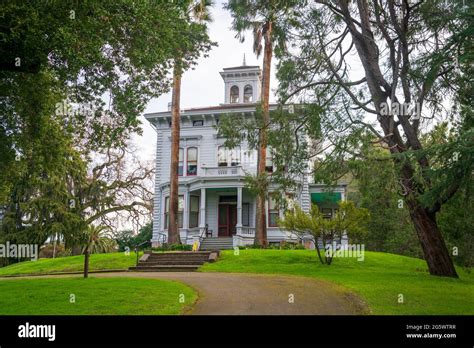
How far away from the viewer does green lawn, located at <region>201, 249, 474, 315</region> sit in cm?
→ 898

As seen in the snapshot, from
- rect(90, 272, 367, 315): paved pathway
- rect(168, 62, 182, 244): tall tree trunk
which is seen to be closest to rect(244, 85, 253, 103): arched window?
rect(168, 62, 182, 244): tall tree trunk

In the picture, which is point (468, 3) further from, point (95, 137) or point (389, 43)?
point (95, 137)

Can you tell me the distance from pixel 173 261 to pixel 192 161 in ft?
38.1

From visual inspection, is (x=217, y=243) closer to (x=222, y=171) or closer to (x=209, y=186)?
(x=209, y=186)

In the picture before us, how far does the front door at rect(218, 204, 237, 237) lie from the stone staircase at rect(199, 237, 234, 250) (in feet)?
7.23

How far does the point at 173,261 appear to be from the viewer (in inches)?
781

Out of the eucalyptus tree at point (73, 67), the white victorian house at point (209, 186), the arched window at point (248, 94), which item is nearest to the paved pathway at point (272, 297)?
the eucalyptus tree at point (73, 67)

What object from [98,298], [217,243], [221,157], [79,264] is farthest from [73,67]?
A: [221,157]

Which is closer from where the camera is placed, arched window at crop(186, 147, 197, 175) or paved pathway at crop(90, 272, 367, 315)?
paved pathway at crop(90, 272, 367, 315)

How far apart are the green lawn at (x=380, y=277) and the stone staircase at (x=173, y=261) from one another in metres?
0.64

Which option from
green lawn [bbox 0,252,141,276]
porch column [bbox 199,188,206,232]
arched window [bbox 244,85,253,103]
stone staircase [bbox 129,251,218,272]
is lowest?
green lawn [bbox 0,252,141,276]

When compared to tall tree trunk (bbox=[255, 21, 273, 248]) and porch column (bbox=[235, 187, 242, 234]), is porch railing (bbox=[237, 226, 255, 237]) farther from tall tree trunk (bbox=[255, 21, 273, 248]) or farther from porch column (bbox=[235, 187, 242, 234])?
tall tree trunk (bbox=[255, 21, 273, 248])

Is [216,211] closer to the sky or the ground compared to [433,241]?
closer to the sky

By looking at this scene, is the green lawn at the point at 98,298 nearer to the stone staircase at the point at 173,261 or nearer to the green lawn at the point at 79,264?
the stone staircase at the point at 173,261
